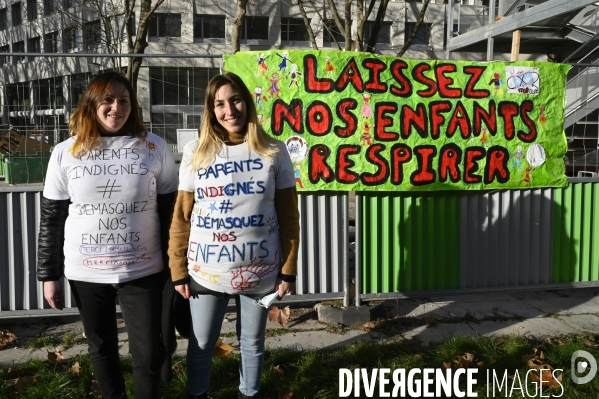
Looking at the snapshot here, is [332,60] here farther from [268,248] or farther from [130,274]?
[130,274]

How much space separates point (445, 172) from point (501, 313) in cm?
145

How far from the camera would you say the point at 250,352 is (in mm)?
3004

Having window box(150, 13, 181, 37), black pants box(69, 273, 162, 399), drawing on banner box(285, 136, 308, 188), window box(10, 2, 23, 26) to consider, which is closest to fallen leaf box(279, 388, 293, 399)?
black pants box(69, 273, 162, 399)

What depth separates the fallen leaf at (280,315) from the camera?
4.71 meters

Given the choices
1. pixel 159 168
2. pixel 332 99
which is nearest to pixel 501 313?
pixel 332 99

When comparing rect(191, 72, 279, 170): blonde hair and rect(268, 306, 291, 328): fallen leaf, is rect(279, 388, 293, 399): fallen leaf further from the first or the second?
rect(191, 72, 279, 170): blonde hair

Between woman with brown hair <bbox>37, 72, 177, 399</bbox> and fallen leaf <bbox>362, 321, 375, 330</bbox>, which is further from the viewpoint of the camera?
fallen leaf <bbox>362, 321, 375, 330</bbox>

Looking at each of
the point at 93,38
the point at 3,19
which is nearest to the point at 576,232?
the point at 93,38

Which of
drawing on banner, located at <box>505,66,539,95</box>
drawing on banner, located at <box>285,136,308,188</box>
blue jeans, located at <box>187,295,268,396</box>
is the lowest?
blue jeans, located at <box>187,295,268,396</box>

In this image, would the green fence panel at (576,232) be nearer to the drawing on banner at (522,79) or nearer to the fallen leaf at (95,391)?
the drawing on banner at (522,79)

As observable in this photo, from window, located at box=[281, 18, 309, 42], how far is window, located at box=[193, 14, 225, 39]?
3552mm

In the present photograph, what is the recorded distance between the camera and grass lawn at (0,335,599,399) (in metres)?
3.44

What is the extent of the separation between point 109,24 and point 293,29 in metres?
13.4

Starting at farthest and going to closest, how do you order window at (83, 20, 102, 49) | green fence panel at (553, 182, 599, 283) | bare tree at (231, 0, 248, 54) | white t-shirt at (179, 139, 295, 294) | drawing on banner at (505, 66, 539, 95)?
window at (83, 20, 102, 49) → bare tree at (231, 0, 248, 54) → green fence panel at (553, 182, 599, 283) → drawing on banner at (505, 66, 539, 95) → white t-shirt at (179, 139, 295, 294)
